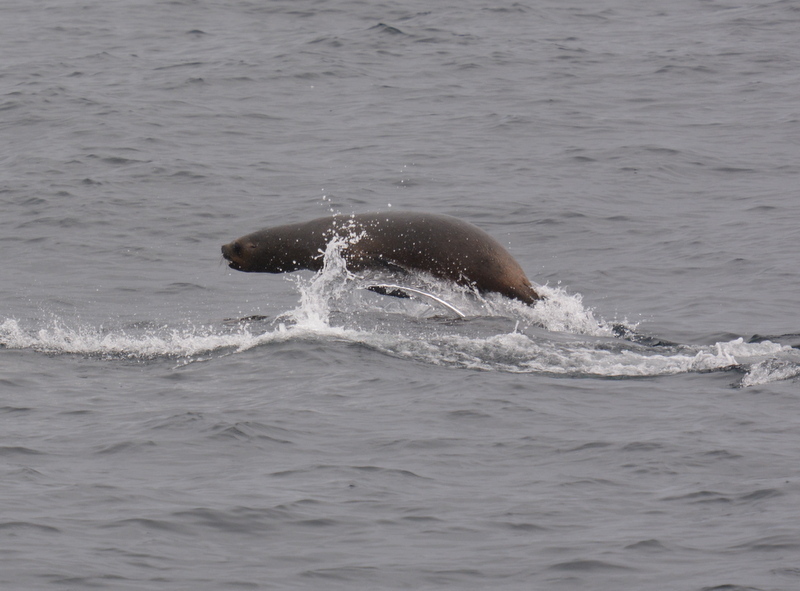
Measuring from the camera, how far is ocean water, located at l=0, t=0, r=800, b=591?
771cm

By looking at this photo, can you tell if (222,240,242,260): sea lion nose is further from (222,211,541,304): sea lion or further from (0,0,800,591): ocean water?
(222,211,541,304): sea lion

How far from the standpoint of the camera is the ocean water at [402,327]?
771cm

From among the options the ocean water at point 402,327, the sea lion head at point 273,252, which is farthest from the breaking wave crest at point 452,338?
the sea lion head at point 273,252

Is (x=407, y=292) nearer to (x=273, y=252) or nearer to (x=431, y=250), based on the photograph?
(x=431, y=250)

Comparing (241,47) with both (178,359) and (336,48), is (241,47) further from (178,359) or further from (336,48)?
(178,359)

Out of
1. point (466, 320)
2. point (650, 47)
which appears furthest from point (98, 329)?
point (650, 47)

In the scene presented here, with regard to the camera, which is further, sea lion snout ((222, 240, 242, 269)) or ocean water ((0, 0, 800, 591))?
sea lion snout ((222, 240, 242, 269))

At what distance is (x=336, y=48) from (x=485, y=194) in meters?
12.0

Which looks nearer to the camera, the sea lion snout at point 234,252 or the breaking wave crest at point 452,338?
the breaking wave crest at point 452,338

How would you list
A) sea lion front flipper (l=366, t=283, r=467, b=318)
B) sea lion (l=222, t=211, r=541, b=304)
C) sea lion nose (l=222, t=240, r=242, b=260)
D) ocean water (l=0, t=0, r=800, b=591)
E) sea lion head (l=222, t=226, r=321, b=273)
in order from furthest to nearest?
sea lion nose (l=222, t=240, r=242, b=260), sea lion head (l=222, t=226, r=321, b=273), sea lion (l=222, t=211, r=541, b=304), sea lion front flipper (l=366, t=283, r=467, b=318), ocean water (l=0, t=0, r=800, b=591)

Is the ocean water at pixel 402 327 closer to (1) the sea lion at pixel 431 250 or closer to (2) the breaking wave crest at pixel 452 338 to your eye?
(2) the breaking wave crest at pixel 452 338

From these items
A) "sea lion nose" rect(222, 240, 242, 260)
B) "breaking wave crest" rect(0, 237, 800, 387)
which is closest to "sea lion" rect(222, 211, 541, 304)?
"breaking wave crest" rect(0, 237, 800, 387)

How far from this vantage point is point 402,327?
12.4m

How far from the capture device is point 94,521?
26.0 ft
